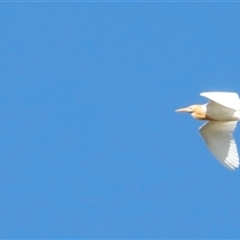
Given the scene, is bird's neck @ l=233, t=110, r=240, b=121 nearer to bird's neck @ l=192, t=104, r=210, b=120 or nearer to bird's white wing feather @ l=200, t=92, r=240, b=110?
bird's white wing feather @ l=200, t=92, r=240, b=110

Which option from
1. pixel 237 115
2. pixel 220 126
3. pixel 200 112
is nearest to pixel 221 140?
pixel 220 126

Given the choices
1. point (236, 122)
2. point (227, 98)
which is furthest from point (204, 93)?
point (236, 122)

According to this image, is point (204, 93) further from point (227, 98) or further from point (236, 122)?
point (236, 122)

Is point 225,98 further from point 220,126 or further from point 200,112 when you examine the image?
point 220,126

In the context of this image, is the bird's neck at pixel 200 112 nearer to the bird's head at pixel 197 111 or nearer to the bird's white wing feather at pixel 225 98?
the bird's head at pixel 197 111

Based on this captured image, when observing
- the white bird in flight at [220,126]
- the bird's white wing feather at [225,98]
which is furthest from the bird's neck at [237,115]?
the bird's white wing feather at [225,98]

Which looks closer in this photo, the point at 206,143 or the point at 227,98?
the point at 227,98

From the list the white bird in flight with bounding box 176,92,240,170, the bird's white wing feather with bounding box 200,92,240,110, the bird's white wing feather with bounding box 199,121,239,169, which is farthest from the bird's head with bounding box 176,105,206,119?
the bird's white wing feather with bounding box 200,92,240,110
